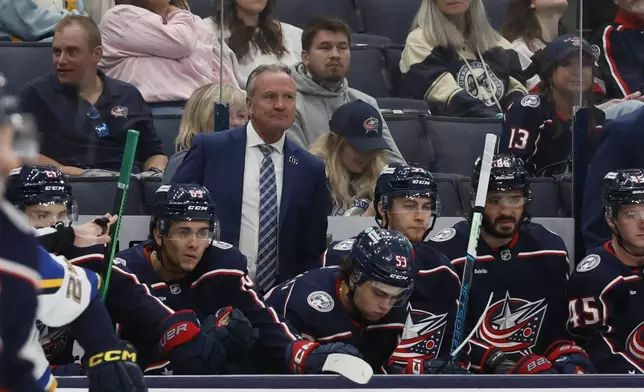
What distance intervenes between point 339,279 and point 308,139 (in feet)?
2.66

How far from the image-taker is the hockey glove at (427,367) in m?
3.67

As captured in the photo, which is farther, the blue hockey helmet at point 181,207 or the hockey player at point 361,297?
the blue hockey helmet at point 181,207

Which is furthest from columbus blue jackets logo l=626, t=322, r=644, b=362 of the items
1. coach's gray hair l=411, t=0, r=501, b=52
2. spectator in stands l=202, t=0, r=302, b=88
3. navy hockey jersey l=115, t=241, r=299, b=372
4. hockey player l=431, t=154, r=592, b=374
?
spectator in stands l=202, t=0, r=302, b=88

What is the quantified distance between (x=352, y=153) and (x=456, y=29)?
0.61 metres

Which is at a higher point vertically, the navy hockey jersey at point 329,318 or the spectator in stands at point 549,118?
the spectator in stands at point 549,118

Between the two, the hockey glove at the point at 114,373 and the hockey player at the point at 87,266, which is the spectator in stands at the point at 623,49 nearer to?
the hockey player at the point at 87,266

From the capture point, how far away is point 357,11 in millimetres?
4734

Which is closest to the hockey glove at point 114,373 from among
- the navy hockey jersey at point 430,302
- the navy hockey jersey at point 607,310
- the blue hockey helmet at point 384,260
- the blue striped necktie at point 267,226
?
the blue hockey helmet at point 384,260

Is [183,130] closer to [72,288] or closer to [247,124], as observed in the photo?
[247,124]

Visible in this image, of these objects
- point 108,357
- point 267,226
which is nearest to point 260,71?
point 267,226

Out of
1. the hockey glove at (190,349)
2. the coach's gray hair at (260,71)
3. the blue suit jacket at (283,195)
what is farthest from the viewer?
the coach's gray hair at (260,71)

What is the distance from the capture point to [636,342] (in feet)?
13.2

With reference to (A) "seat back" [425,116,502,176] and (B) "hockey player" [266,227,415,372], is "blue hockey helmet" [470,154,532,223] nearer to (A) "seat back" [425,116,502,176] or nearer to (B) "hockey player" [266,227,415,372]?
(A) "seat back" [425,116,502,176]

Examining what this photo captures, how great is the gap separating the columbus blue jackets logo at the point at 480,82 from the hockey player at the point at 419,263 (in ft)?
1.93
